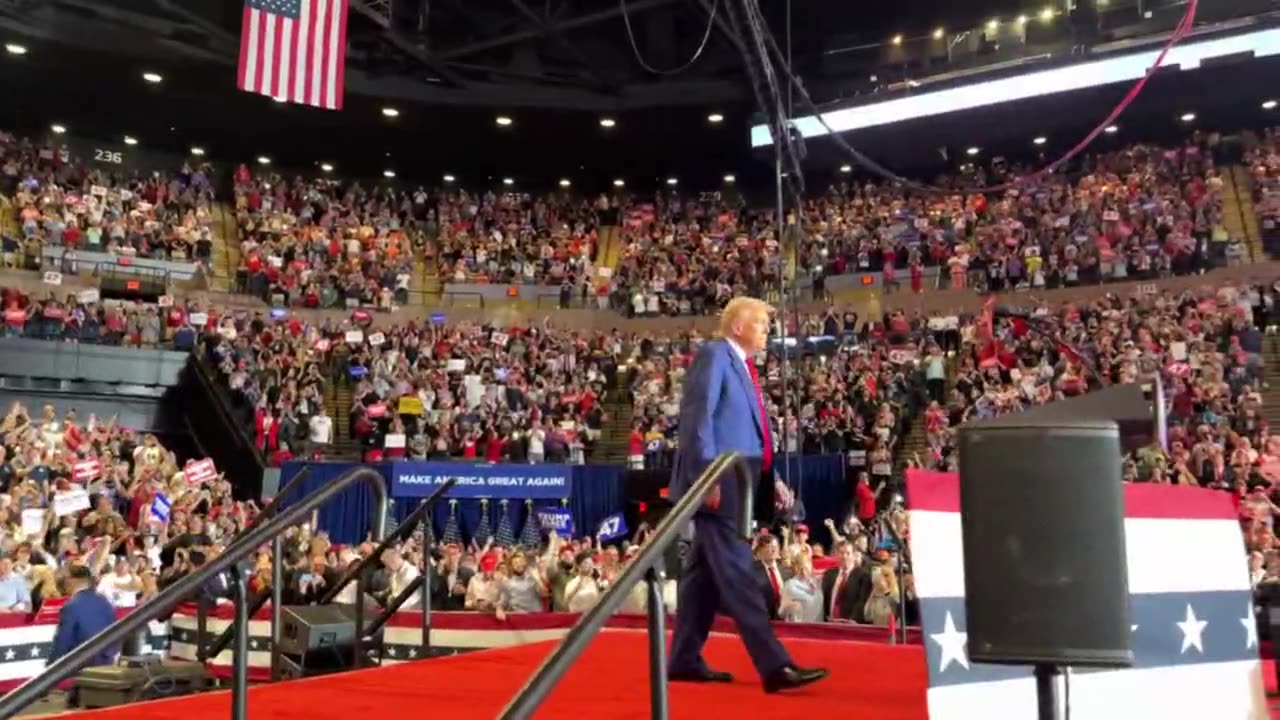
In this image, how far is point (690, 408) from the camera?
13.8ft

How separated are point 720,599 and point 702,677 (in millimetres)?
466

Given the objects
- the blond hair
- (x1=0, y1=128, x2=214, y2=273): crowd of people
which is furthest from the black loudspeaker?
(x1=0, y1=128, x2=214, y2=273): crowd of people

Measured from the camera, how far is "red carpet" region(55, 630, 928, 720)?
3.96 m

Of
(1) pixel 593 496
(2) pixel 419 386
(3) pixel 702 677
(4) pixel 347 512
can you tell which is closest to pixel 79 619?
(3) pixel 702 677

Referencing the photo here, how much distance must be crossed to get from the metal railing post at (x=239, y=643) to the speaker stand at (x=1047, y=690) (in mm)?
2145

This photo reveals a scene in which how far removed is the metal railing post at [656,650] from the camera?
2318 mm

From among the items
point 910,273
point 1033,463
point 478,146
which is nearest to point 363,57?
point 478,146

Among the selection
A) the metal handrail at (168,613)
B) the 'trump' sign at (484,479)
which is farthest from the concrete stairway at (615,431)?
the metal handrail at (168,613)

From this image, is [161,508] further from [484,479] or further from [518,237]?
[518,237]

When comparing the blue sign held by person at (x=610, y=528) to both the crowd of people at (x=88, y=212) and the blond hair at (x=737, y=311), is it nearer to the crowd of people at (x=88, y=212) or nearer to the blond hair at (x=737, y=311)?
the blond hair at (x=737, y=311)

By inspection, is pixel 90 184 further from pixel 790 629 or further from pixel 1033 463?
pixel 1033 463

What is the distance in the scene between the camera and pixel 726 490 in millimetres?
4078

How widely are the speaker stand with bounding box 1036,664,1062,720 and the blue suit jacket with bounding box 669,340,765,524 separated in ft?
6.51

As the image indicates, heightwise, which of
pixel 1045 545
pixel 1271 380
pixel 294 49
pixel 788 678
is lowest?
pixel 788 678
